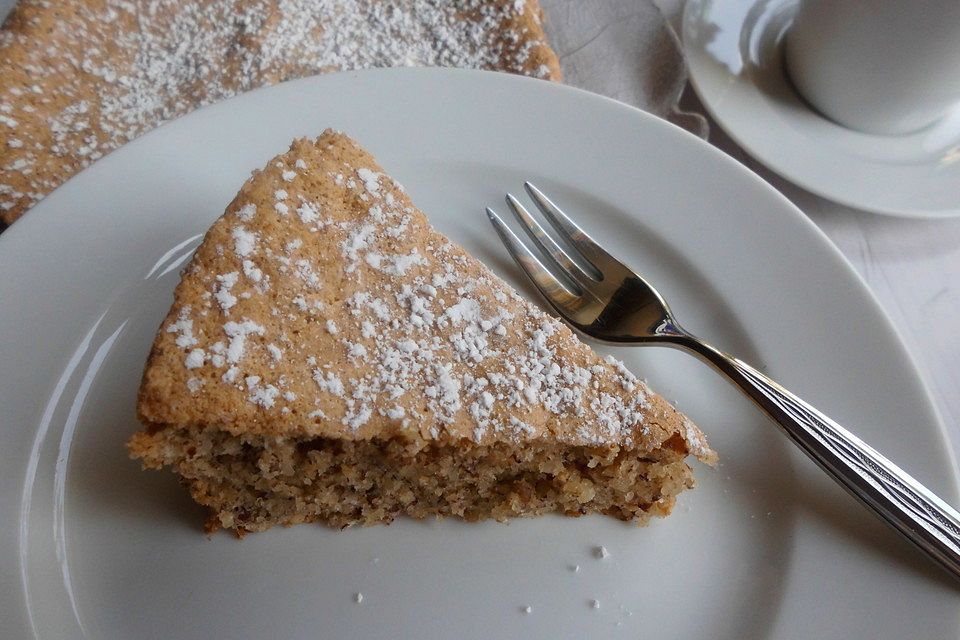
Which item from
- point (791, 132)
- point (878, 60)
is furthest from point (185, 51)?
point (878, 60)

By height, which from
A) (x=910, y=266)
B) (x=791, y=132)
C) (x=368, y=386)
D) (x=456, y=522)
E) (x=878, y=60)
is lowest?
(x=456, y=522)

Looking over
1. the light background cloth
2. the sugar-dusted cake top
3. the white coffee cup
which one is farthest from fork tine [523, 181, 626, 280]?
the white coffee cup

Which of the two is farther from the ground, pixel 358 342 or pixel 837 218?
pixel 837 218

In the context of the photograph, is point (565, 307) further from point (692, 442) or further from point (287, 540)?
point (287, 540)

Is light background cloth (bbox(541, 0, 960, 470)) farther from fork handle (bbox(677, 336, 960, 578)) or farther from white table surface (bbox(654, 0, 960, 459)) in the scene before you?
fork handle (bbox(677, 336, 960, 578))

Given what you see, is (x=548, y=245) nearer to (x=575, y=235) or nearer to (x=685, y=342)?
(x=575, y=235)

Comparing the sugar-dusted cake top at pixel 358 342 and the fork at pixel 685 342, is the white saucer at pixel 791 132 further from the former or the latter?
the sugar-dusted cake top at pixel 358 342

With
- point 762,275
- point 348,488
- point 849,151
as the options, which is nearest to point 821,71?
point 849,151
